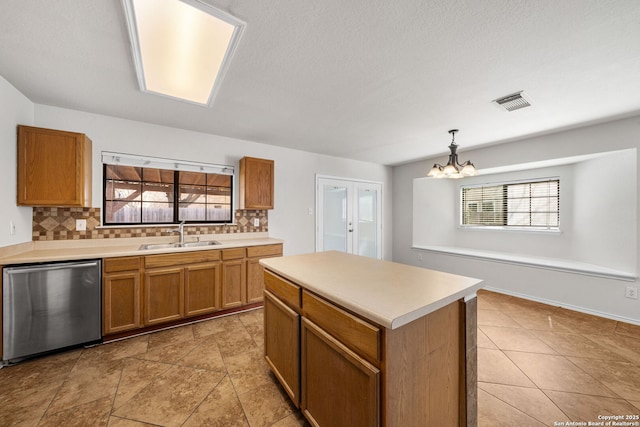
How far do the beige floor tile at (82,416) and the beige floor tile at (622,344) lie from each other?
4.10 meters

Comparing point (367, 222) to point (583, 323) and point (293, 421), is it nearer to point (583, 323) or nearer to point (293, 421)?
A: point (583, 323)

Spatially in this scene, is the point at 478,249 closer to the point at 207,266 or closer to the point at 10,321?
the point at 207,266

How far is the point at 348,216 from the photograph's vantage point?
4.89m

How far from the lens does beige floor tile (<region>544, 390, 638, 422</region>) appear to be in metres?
1.54

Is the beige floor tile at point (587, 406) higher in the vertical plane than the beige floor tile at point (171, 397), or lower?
higher

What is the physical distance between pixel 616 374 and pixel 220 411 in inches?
119

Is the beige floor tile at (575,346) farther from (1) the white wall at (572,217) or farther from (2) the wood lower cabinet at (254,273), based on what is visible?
(2) the wood lower cabinet at (254,273)

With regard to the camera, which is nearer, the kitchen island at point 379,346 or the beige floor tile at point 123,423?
the kitchen island at point 379,346

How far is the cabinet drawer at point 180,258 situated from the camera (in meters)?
2.55

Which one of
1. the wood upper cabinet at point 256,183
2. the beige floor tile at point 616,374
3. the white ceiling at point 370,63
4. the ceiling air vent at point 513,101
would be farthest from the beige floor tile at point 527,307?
the wood upper cabinet at point 256,183

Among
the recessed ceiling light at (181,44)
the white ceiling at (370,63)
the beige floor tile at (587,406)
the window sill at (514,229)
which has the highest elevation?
the recessed ceiling light at (181,44)

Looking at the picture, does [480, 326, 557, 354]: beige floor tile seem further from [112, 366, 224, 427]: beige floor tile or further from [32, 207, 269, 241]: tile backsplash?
[32, 207, 269, 241]: tile backsplash

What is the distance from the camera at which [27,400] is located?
165cm

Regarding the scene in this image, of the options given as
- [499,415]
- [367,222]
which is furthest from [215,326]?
[367,222]
